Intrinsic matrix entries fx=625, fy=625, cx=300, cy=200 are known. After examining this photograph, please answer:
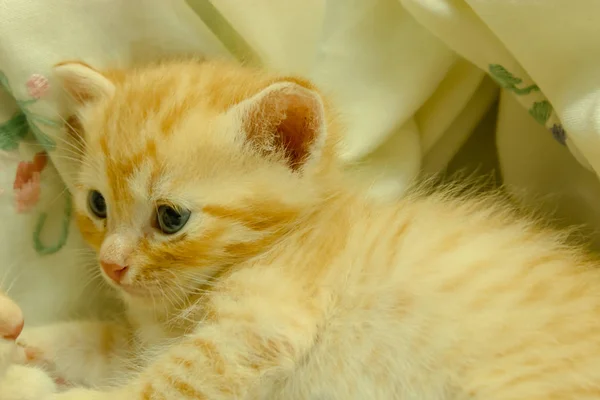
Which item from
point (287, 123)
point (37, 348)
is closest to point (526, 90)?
point (287, 123)

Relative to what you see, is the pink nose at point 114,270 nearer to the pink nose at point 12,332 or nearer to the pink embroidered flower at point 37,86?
the pink nose at point 12,332

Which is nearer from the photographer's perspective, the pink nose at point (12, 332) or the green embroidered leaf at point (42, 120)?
the pink nose at point (12, 332)

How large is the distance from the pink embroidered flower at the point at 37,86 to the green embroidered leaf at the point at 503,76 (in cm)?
69

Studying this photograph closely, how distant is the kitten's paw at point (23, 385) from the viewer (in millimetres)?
836

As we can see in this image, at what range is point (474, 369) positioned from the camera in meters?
0.79

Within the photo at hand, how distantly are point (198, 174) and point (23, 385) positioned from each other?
14.6 inches

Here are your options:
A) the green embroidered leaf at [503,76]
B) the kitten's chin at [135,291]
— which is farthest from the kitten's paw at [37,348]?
the green embroidered leaf at [503,76]

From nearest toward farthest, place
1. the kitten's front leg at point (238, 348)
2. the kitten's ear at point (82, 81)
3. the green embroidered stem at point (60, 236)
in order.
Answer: the kitten's front leg at point (238, 348)
the kitten's ear at point (82, 81)
the green embroidered stem at point (60, 236)

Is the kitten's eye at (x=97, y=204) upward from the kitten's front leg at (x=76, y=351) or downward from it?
upward

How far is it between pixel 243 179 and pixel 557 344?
462 mm

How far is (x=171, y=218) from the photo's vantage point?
0.85 metres

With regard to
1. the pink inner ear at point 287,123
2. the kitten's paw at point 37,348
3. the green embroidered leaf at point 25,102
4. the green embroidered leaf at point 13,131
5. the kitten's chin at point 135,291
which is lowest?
the kitten's paw at point 37,348

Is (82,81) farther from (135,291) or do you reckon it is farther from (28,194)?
(135,291)

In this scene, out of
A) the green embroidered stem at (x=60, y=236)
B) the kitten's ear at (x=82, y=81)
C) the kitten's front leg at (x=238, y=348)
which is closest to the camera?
the kitten's front leg at (x=238, y=348)
